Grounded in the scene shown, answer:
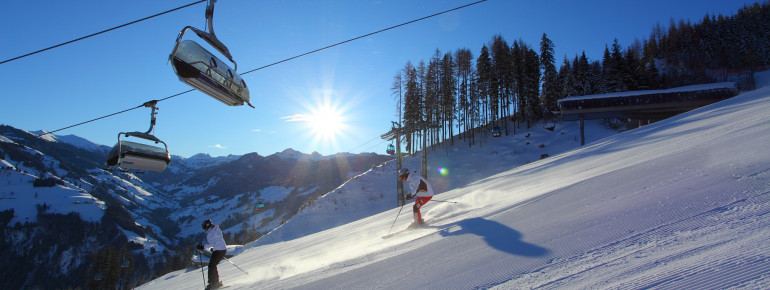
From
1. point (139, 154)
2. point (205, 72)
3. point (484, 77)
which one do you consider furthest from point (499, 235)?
point (484, 77)

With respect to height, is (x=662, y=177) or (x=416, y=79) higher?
(x=416, y=79)

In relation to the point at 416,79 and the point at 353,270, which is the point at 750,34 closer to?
the point at 416,79

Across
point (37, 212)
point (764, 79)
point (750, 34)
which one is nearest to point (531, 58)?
point (764, 79)

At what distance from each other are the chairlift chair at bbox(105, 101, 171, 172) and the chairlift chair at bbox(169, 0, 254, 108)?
9.15 feet

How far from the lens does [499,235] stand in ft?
17.1

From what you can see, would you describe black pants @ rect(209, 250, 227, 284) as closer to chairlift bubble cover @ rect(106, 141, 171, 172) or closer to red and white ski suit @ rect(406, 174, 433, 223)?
chairlift bubble cover @ rect(106, 141, 171, 172)

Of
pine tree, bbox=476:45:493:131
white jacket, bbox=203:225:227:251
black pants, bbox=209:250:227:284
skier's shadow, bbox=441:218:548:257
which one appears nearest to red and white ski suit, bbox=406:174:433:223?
skier's shadow, bbox=441:218:548:257

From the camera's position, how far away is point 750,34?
5947cm

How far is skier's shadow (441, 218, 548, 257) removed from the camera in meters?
4.26

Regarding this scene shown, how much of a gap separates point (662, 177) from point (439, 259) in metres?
4.00

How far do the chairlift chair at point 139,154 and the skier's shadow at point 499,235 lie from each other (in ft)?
23.6

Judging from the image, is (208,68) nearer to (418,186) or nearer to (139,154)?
(139,154)

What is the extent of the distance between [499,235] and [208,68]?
5.69 metres

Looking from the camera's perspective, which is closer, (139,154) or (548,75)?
(139,154)
